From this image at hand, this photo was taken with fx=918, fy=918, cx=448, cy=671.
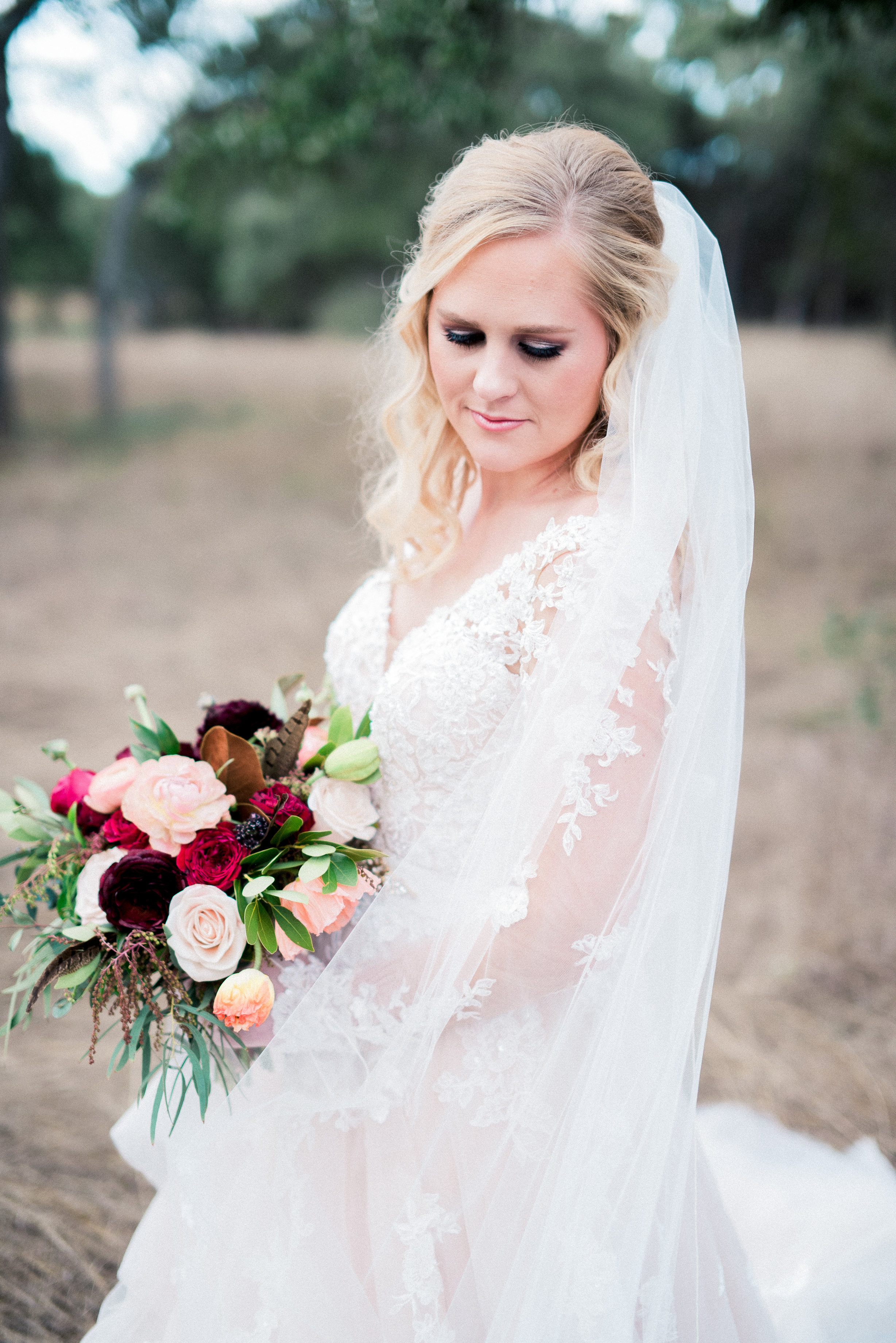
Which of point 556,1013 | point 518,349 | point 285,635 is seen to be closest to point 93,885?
point 556,1013

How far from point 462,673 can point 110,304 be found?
42.6 ft

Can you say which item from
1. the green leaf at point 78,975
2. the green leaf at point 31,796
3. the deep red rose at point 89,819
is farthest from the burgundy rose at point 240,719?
the green leaf at point 78,975

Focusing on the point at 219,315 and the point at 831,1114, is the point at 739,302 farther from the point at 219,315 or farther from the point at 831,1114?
the point at 831,1114

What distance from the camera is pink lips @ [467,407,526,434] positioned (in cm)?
161

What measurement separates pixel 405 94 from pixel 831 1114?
8747mm

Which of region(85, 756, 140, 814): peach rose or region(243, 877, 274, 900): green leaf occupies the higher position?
region(85, 756, 140, 814): peach rose

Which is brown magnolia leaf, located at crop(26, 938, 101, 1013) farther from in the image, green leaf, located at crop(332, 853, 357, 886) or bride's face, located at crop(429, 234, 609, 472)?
bride's face, located at crop(429, 234, 609, 472)

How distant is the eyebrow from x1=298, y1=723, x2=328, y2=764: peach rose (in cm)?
77

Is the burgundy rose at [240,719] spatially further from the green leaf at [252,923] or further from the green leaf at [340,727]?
the green leaf at [252,923]

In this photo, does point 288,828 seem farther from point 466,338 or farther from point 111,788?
point 466,338

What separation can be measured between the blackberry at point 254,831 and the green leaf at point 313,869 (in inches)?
4.0

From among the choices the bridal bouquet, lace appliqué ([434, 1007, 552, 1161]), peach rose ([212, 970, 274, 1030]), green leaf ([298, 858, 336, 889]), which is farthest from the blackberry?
lace appliqué ([434, 1007, 552, 1161])

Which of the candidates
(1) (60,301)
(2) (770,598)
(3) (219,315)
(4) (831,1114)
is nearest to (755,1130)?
(4) (831,1114)

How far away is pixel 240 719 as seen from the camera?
1.75 meters
